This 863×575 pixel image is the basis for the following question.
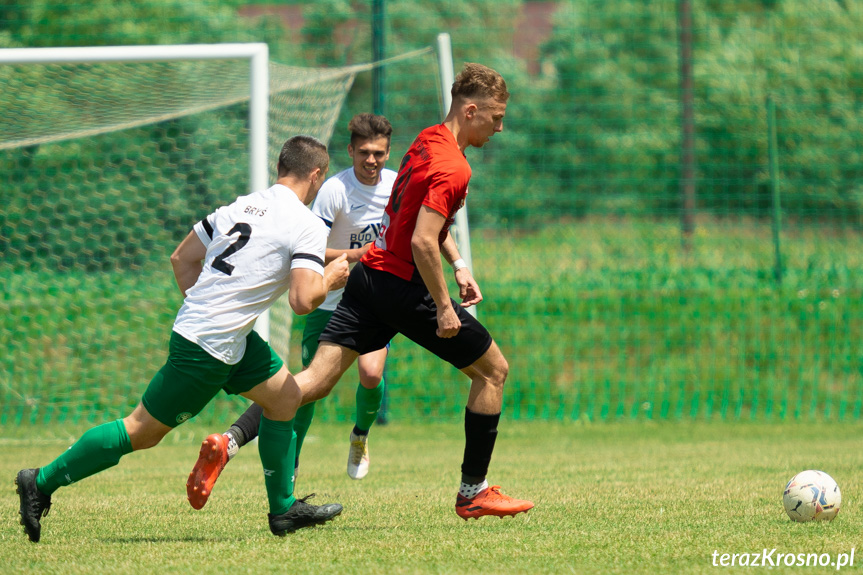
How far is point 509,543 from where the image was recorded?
14.4ft

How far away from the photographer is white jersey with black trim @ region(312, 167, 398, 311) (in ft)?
21.9

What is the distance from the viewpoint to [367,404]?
6.73m

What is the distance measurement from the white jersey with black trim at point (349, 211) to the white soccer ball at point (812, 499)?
124 inches

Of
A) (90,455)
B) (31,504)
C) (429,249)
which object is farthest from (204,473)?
(429,249)

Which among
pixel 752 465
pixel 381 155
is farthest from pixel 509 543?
pixel 752 465

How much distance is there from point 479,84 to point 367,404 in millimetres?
2628

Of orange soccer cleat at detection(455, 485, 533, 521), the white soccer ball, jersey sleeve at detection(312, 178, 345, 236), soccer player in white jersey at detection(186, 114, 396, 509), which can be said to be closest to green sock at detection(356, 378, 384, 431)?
soccer player in white jersey at detection(186, 114, 396, 509)

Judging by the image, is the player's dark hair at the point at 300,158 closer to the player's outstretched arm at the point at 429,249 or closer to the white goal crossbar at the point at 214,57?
the player's outstretched arm at the point at 429,249

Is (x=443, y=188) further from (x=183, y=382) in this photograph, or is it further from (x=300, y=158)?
(x=183, y=382)

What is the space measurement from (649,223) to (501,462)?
680cm

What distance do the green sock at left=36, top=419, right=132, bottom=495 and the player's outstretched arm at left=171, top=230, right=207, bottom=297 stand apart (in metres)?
0.82

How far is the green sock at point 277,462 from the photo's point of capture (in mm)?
4680


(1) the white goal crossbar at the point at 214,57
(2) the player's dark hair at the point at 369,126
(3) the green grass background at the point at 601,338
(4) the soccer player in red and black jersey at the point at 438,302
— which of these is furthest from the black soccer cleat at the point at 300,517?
(3) the green grass background at the point at 601,338

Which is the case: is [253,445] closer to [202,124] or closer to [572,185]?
[202,124]
